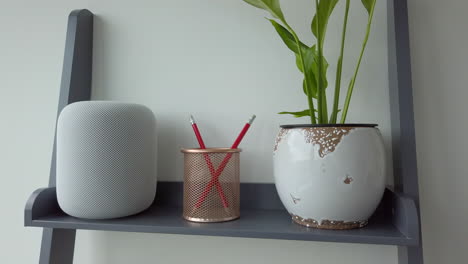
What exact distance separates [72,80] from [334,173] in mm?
441

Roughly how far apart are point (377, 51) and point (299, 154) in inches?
9.4

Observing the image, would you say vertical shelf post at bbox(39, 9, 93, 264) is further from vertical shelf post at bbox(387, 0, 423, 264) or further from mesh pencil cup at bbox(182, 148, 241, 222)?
vertical shelf post at bbox(387, 0, 423, 264)

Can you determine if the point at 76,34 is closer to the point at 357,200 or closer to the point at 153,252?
the point at 153,252

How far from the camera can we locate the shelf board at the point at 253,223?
14.8 inches

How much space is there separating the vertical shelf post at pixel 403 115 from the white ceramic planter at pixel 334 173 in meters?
0.04

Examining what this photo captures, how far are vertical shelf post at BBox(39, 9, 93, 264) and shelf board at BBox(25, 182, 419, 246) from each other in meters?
0.06

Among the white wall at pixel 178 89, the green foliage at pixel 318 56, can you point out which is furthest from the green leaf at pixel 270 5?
the white wall at pixel 178 89

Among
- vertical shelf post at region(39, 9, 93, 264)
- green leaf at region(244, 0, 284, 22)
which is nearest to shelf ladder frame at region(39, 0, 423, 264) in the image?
vertical shelf post at region(39, 9, 93, 264)

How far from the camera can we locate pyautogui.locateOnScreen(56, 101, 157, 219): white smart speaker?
0.45 metres

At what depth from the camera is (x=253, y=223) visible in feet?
1.45

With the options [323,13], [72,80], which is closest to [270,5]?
[323,13]

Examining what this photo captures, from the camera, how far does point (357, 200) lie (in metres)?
0.39

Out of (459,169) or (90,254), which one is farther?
(90,254)

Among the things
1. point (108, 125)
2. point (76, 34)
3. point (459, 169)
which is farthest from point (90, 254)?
point (459, 169)
